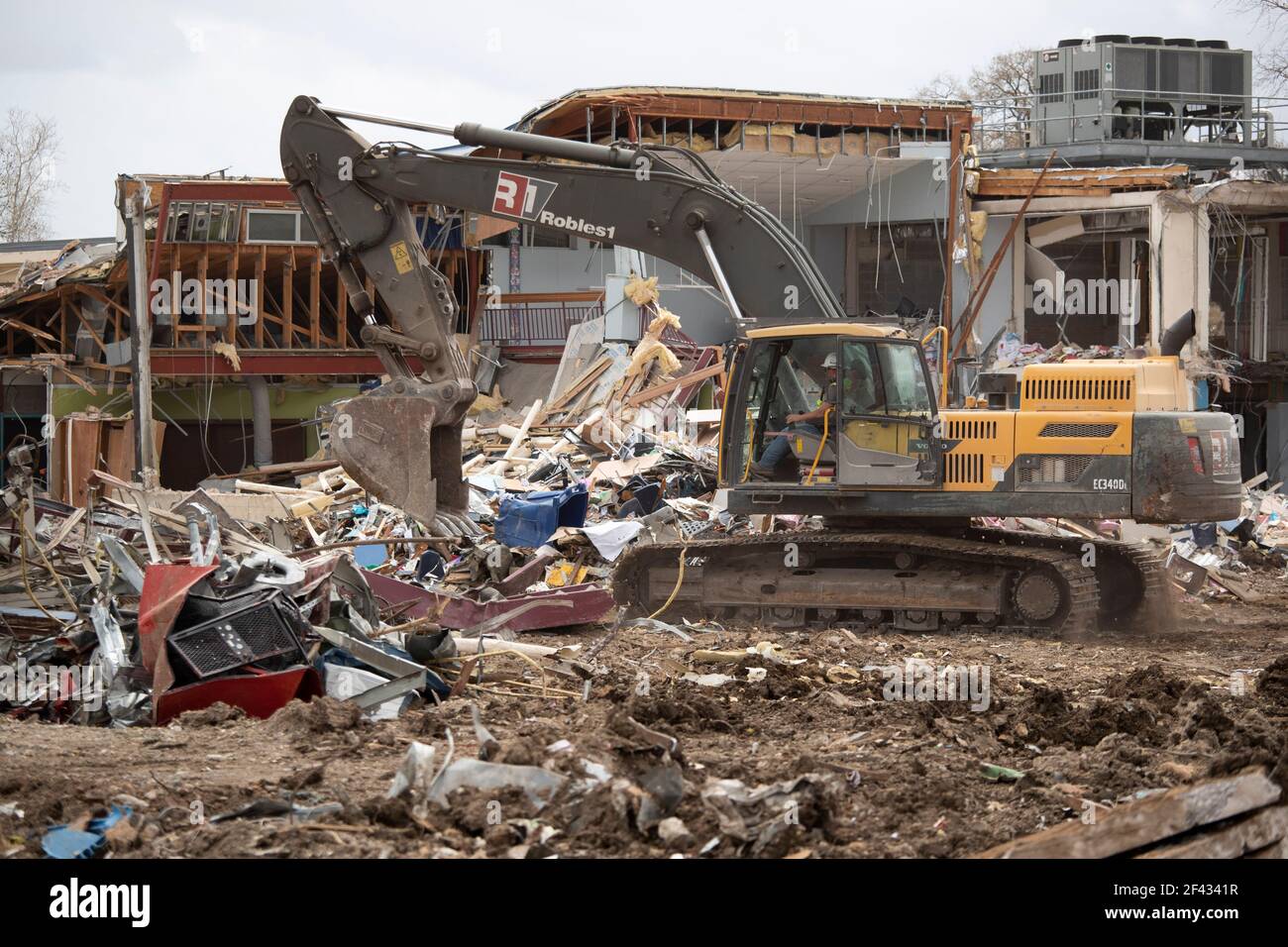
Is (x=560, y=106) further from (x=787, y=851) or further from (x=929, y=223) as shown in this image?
(x=787, y=851)

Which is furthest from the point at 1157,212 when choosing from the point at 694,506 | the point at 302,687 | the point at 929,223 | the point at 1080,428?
the point at 302,687

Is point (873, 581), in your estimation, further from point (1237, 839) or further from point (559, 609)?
point (1237, 839)

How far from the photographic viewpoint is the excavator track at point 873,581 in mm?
11031

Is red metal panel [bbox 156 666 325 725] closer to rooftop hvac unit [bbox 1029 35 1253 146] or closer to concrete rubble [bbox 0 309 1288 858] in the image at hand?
concrete rubble [bbox 0 309 1288 858]

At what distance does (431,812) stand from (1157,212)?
20.2 metres

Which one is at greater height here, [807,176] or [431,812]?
[807,176]

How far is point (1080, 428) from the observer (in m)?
10.8

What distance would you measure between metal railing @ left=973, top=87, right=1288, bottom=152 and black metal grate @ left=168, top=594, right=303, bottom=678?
2526 centimetres

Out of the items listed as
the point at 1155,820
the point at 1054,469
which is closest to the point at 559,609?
the point at 1054,469

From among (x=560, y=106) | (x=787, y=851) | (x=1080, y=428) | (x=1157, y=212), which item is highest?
(x=560, y=106)

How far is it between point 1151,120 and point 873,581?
24.8 m

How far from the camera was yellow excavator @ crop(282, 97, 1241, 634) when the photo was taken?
10.7 m
